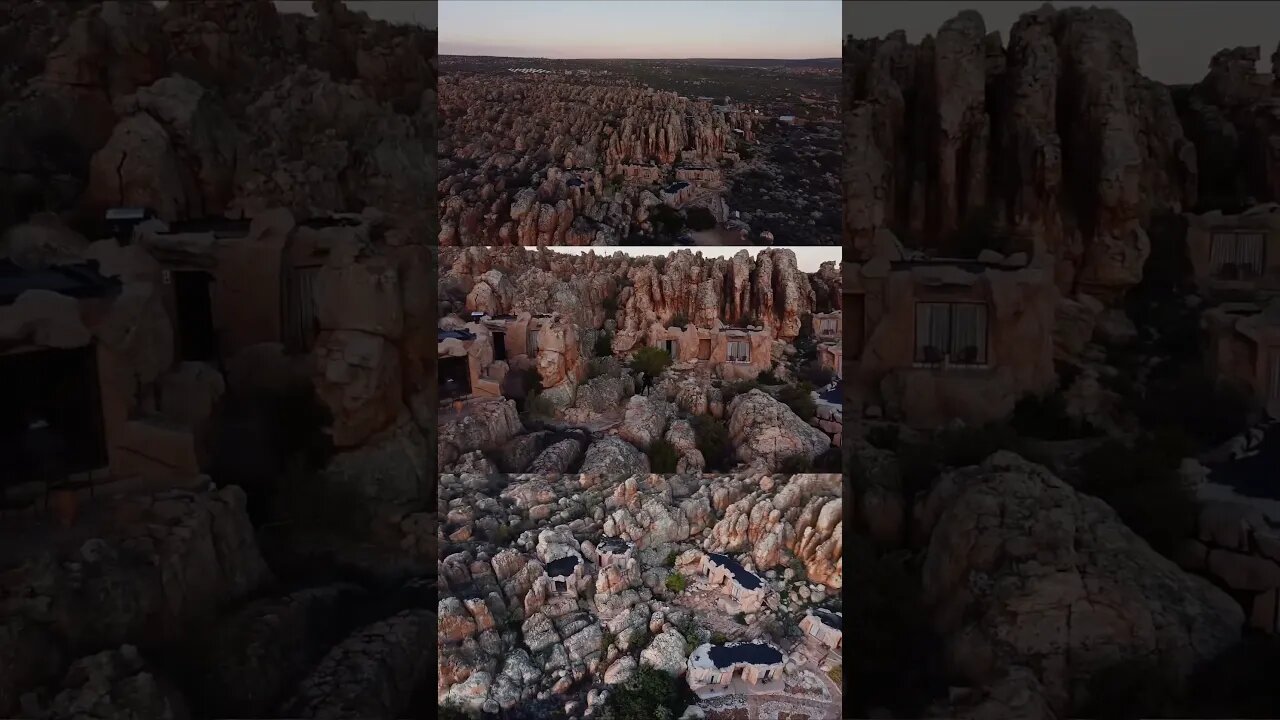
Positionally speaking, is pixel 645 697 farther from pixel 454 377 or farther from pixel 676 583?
pixel 454 377

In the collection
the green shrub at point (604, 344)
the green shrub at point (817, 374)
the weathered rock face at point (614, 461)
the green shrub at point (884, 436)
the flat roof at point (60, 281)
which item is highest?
the flat roof at point (60, 281)

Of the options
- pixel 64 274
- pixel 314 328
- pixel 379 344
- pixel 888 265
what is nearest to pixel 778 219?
pixel 888 265

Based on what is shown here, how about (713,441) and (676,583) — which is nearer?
(676,583)

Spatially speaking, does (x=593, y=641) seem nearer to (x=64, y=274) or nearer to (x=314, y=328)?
(x=314, y=328)

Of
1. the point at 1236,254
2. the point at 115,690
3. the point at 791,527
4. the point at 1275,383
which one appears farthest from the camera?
the point at 1236,254

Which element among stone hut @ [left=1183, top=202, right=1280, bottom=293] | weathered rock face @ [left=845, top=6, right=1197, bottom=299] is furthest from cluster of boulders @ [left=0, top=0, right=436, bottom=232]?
stone hut @ [left=1183, top=202, right=1280, bottom=293]

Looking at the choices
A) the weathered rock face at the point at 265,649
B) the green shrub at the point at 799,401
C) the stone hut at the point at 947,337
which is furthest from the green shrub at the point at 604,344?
the weathered rock face at the point at 265,649

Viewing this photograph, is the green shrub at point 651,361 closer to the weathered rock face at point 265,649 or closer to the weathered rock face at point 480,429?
the weathered rock face at point 480,429

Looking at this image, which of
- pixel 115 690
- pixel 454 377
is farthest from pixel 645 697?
pixel 115 690
